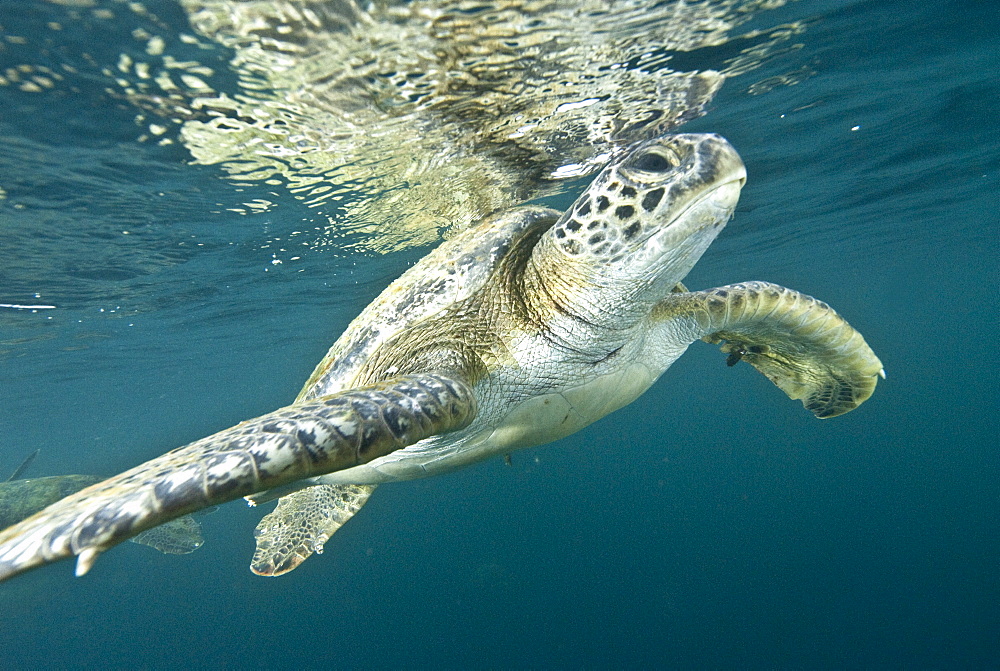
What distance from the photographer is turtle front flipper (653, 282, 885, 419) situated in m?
4.02

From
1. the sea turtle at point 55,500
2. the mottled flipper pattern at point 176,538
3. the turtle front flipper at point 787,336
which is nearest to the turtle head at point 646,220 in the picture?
the turtle front flipper at point 787,336

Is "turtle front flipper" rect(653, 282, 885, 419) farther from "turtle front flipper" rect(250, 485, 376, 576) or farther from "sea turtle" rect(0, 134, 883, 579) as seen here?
"turtle front flipper" rect(250, 485, 376, 576)

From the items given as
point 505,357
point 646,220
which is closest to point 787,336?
point 646,220

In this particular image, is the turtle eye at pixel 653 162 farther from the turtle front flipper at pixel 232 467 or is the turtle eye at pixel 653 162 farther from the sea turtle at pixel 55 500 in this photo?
the sea turtle at pixel 55 500

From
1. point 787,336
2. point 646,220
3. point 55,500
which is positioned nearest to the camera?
point 646,220

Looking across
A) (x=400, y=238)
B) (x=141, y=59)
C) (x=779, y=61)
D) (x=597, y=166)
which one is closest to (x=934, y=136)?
(x=779, y=61)

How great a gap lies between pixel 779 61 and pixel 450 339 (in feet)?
18.5

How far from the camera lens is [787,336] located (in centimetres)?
457

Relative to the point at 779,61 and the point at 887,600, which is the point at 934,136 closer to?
the point at 779,61

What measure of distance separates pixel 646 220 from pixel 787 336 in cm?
267

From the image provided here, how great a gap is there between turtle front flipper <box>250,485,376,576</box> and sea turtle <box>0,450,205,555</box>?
22.2ft

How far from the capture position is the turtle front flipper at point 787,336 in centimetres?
402

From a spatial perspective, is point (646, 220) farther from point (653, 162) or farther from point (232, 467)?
point (232, 467)

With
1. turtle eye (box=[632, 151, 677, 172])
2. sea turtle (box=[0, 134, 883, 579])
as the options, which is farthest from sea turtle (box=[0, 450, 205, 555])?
turtle eye (box=[632, 151, 677, 172])
